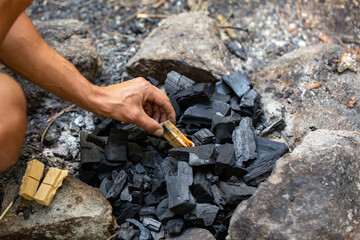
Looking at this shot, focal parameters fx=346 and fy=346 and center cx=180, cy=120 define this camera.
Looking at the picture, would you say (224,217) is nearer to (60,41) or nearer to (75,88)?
(75,88)

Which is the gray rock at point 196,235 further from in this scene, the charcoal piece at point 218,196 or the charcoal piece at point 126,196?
the charcoal piece at point 126,196

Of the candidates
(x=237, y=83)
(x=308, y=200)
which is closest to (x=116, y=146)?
(x=237, y=83)

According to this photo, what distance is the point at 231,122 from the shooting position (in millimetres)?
2619

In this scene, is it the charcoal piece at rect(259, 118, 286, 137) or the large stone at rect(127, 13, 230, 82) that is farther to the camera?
the large stone at rect(127, 13, 230, 82)

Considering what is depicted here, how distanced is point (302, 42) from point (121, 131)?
8.09ft

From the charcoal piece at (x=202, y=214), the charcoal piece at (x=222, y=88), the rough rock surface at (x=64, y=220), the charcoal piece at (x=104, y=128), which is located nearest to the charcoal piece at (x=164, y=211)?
the charcoal piece at (x=202, y=214)

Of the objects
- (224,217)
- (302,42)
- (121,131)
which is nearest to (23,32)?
(121,131)

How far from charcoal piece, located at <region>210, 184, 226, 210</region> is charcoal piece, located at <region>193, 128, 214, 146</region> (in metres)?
0.39

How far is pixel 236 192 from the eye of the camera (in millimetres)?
2297

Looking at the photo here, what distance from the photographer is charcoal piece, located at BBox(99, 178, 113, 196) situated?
2.51 m

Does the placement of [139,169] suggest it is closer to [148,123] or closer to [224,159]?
[148,123]

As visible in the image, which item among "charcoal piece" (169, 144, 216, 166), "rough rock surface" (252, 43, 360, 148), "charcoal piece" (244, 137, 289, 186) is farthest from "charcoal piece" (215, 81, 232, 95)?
"charcoal piece" (169, 144, 216, 166)

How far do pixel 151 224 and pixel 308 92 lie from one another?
1.72 meters

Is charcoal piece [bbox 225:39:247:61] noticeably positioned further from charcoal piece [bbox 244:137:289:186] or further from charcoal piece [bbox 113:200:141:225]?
charcoal piece [bbox 113:200:141:225]
